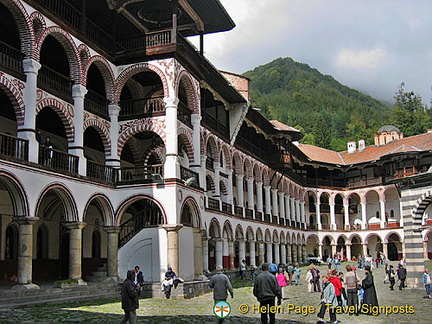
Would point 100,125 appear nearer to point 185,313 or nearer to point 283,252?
point 185,313

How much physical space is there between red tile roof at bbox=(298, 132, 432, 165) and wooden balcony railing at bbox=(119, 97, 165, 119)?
34.2 metres

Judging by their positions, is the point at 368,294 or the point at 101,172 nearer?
the point at 368,294

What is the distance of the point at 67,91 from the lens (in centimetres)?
1998

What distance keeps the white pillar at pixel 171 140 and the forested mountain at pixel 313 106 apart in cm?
7829

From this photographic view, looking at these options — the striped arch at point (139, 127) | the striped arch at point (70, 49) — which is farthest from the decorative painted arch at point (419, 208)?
the striped arch at point (70, 49)

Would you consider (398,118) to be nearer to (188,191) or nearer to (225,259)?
(225,259)

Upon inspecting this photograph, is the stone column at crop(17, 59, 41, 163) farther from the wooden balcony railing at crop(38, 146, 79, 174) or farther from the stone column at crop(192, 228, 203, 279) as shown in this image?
the stone column at crop(192, 228, 203, 279)

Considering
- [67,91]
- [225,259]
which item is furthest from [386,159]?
[67,91]

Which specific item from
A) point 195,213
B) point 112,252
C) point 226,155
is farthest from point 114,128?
point 226,155

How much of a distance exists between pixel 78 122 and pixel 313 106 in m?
119

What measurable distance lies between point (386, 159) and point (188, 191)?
34.8 m

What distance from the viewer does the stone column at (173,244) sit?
20469mm

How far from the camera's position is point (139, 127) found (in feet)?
73.6

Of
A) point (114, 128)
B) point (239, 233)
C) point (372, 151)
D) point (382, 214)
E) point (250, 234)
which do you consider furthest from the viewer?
point (372, 151)
